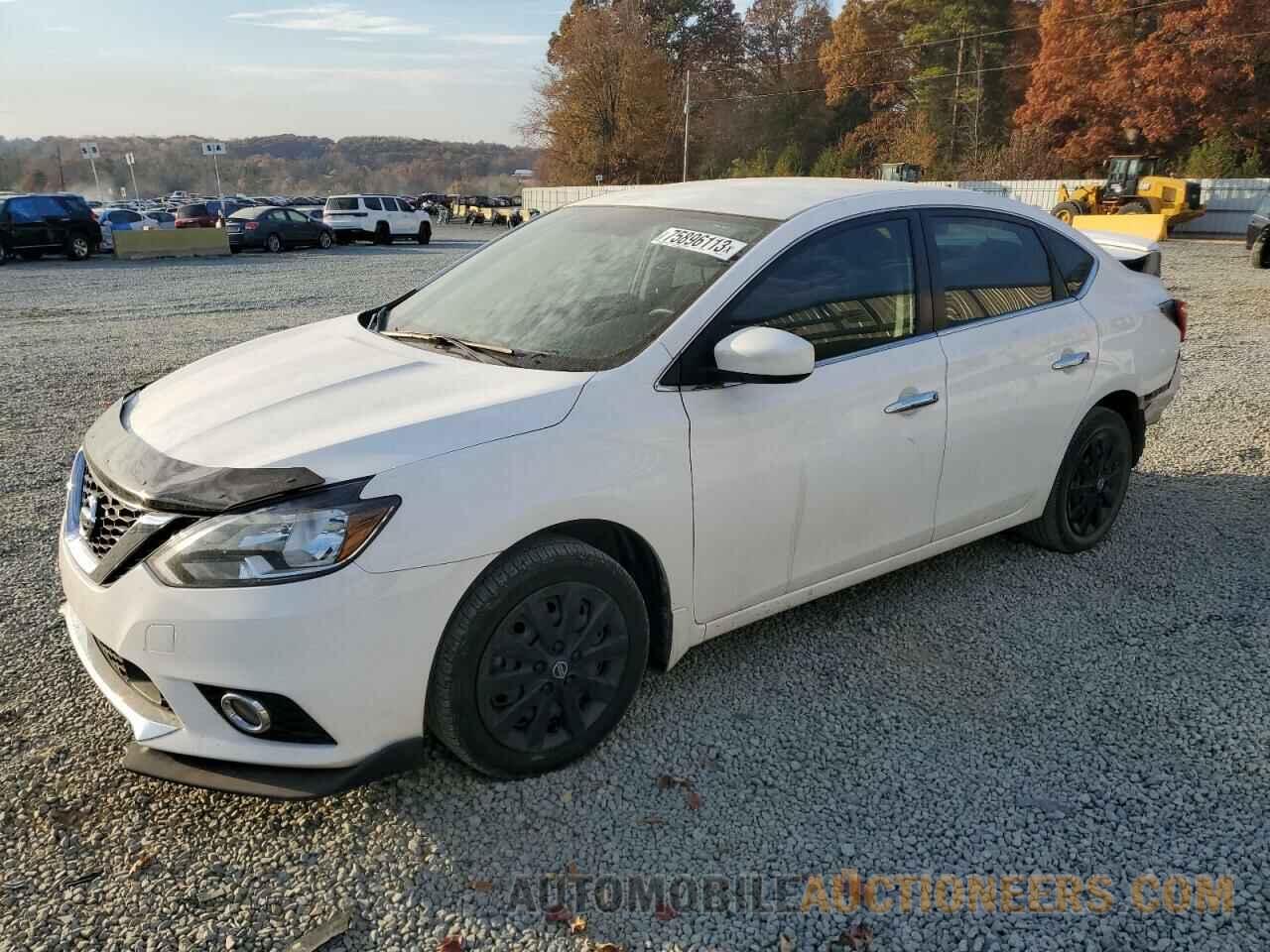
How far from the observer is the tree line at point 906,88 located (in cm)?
3894

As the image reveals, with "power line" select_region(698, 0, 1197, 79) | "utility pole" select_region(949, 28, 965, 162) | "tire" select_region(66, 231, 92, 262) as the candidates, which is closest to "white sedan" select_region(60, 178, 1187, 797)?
"tire" select_region(66, 231, 92, 262)

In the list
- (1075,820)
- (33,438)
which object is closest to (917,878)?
(1075,820)

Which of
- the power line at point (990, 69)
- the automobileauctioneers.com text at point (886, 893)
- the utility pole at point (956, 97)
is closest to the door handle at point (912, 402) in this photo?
the automobileauctioneers.com text at point (886, 893)

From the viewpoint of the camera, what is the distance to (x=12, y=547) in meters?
4.62

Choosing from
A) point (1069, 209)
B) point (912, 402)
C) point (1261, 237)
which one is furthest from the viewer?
point (1069, 209)

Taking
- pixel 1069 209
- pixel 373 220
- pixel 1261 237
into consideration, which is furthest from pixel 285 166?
pixel 1261 237

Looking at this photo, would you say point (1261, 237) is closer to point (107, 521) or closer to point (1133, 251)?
point (1133, 251)

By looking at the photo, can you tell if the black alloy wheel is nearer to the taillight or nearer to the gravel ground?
the gravel ground

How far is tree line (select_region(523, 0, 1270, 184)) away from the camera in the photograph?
3894cm

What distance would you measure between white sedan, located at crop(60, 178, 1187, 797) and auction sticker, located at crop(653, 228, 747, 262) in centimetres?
1

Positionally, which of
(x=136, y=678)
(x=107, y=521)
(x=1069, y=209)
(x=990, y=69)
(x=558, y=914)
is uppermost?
(x=990, y=69)

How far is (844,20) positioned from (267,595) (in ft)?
242

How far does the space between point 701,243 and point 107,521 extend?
2.06 meters

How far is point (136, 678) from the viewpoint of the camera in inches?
104
